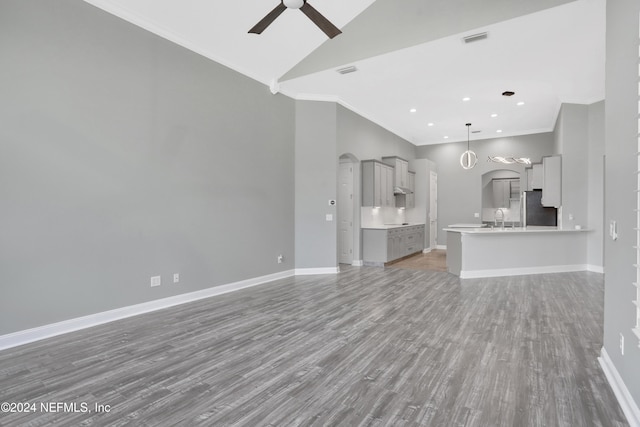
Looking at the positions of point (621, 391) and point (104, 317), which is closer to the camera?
point (621, 391)

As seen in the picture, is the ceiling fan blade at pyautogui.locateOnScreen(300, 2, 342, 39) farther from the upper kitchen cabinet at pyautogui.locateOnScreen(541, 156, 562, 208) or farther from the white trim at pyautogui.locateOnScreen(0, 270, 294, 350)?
the upper kitchen cabinet at pyautogui.locateOnScreen(541, 156, 562, 208)

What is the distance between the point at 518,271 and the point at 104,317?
692 centimetres

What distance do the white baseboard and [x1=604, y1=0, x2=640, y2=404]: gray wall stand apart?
0.05m

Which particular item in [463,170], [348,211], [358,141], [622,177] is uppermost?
[358,141]

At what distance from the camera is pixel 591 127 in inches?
278

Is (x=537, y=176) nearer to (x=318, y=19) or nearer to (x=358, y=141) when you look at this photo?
(x=358, y=141)

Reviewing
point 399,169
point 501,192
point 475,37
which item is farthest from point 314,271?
point 501,192

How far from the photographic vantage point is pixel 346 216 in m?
7.83

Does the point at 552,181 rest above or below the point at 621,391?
above

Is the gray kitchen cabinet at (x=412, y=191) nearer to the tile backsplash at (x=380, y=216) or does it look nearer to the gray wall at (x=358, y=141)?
the tile backsplash at (x=380, y=216)

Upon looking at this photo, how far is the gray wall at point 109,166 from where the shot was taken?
314 cm

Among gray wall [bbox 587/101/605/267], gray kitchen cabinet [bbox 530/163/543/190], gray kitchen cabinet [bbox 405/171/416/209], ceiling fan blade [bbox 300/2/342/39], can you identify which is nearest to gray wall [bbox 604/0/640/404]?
ceiling fan blade [bbox 300/2/342/39]

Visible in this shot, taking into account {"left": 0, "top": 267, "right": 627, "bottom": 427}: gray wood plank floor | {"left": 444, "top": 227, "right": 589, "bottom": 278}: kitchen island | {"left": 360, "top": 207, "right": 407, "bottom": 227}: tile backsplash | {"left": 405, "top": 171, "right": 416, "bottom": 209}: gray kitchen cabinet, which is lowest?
{"left": 0, "top": 267, "right": 627, "bottom": 427}: gray wood plank floor

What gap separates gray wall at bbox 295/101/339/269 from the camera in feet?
21.6
